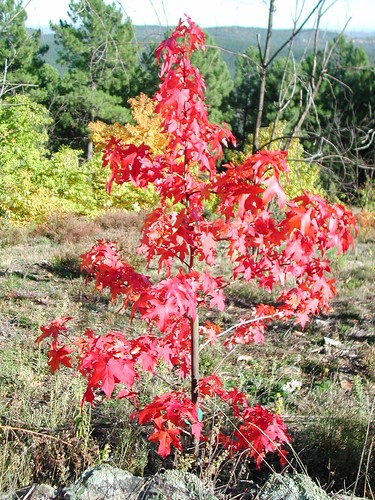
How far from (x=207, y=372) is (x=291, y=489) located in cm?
216

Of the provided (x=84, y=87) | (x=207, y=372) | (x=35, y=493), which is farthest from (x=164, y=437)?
(x=84, y=87)

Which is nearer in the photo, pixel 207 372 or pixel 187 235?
pixel 187 235

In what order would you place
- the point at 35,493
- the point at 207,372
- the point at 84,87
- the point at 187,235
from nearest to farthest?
the point at 35,493 → the point at 187,235 → the point at 207,372 → the point at 84,87

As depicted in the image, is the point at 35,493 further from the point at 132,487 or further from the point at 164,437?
the point at 164,437

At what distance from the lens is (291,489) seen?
2.12 m

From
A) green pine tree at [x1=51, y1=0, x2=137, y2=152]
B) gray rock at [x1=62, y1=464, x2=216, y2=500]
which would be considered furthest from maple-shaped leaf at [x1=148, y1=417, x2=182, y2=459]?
green pine tree at [x1=51, y1=0, x2=137, y2=152]

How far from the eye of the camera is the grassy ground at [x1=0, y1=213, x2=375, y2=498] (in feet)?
8.40

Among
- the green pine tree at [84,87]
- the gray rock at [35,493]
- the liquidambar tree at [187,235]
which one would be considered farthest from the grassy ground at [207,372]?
the green pine tree at [84,87]

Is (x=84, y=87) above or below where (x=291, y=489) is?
above

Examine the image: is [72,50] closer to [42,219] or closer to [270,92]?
[270,92]

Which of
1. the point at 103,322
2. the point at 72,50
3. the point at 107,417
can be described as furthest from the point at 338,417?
the point at 72,50

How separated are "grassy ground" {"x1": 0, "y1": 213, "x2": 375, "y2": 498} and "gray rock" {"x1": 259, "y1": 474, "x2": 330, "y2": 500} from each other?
89mm

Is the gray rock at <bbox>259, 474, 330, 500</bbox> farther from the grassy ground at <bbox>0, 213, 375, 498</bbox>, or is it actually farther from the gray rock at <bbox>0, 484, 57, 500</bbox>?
the gray rock at <bbox>0, 484, 57, 500</bbox>

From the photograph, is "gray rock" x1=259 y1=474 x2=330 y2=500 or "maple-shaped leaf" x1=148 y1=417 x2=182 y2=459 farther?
"maple-shaped leaf" x1=148 y1=417 x2=182 y2=459
